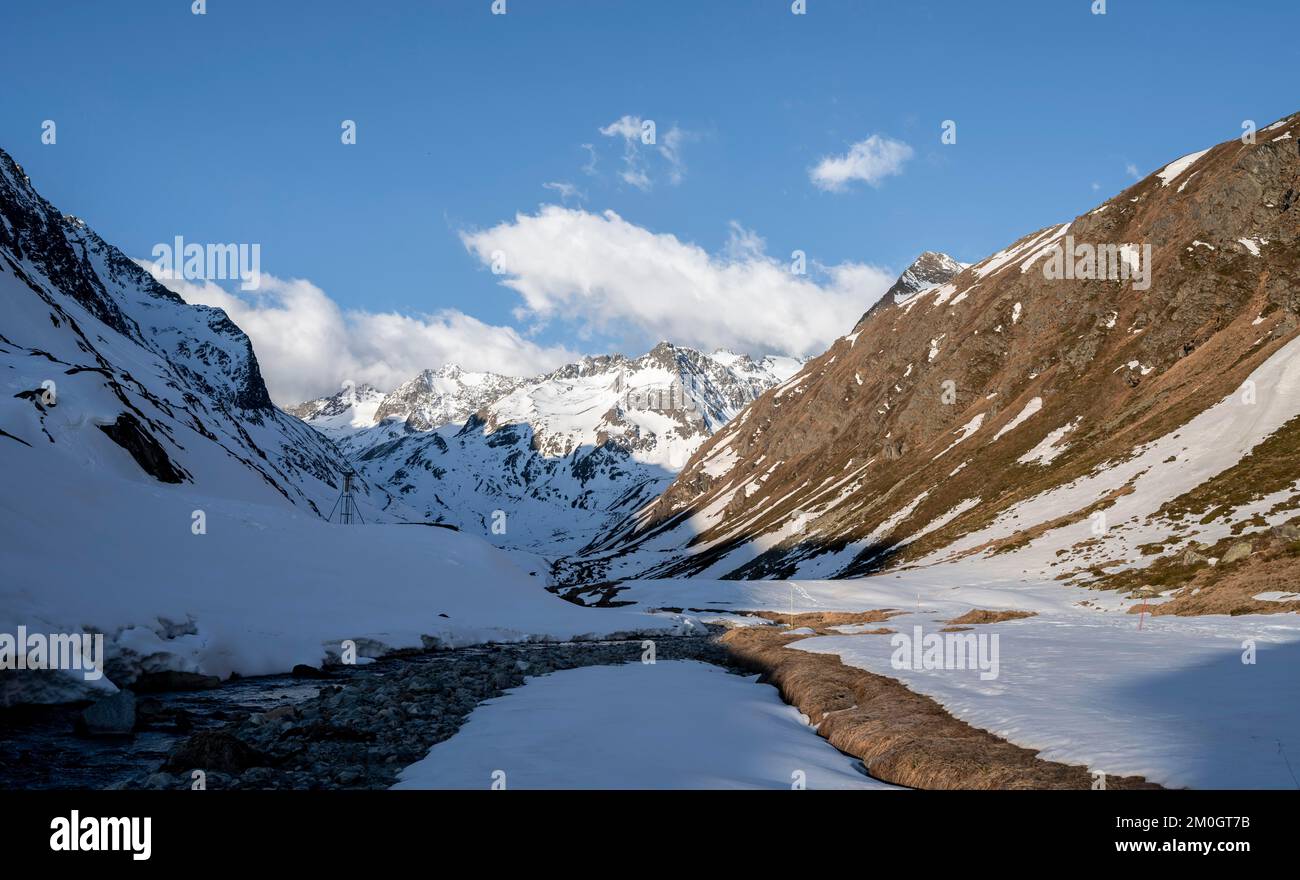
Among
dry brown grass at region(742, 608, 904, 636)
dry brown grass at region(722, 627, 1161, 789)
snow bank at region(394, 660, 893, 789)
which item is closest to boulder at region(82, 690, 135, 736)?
snow bank at region(394, 660, 893, 789)

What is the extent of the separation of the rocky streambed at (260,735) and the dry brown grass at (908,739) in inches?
347

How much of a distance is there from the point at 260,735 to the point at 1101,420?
105m

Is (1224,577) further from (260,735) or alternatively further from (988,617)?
(260,735)

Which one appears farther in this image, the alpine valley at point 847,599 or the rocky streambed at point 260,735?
the alpine valley at point 847,599

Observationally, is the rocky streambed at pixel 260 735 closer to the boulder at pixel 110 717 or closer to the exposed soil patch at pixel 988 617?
the boulder at pixel 110 717

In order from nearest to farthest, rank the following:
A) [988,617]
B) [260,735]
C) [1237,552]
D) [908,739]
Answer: [908,739], [260,735], [988,617], [1237,552]

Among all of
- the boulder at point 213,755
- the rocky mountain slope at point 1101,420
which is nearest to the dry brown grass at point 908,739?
the boulder at point 213,755

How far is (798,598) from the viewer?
266ft

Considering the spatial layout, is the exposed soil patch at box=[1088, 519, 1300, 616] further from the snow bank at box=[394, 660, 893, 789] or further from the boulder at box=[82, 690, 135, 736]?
the boulder at box=[82, 690, 135, 736]

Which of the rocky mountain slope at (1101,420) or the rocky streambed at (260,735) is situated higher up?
the rocky mountain slope at (1101,420)

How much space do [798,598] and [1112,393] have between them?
55.3m

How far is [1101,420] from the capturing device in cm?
9769

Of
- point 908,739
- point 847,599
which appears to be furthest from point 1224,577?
point 847,599

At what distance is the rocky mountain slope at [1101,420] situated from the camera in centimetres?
5906
